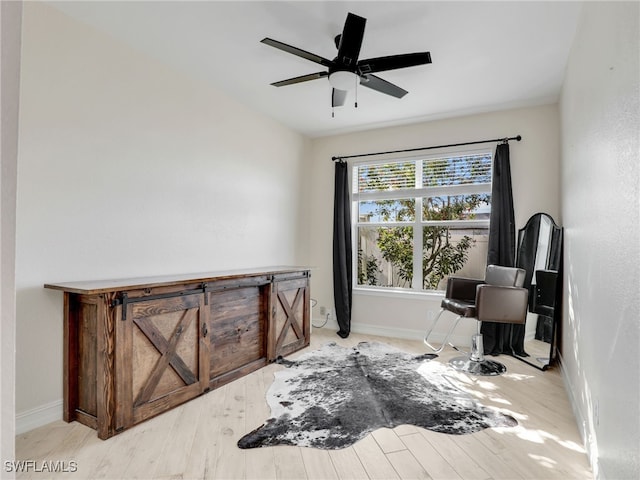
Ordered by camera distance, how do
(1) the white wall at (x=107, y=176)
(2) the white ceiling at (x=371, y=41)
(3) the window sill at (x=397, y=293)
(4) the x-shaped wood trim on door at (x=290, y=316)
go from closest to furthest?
(1) the white wall at (x=107, y=176) < (2) the white ceiling at (x=371, y=41) < (4) the x-shaped wood trim on door at (x=290, y=316) < (3) the window sill at (x=397, y=293)

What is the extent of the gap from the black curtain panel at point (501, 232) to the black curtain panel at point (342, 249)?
5.52ft

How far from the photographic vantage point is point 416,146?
4637 millimetres

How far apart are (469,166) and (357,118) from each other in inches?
57.9

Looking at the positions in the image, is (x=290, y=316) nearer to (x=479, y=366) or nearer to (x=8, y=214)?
(x=479, y=366)

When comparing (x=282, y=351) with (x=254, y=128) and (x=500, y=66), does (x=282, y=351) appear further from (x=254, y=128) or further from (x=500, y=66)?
(x=500, y=66)

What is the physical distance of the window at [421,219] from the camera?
172 inches

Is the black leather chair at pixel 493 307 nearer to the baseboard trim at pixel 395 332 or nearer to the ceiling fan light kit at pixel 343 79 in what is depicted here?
the baseboard trim at pixel 395 332

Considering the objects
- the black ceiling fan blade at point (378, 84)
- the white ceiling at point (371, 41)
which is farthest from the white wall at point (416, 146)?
the black ceiling fan blade at point (378, 84)

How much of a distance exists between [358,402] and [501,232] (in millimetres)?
2524

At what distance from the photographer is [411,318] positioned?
182 inches

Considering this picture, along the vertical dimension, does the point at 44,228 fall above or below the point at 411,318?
above

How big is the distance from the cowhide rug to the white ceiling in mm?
2707

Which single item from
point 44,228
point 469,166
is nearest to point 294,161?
point 469,166

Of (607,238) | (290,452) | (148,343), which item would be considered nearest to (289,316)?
(148,343)
